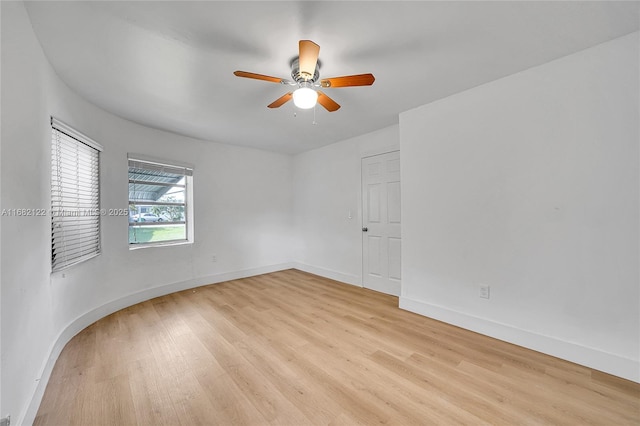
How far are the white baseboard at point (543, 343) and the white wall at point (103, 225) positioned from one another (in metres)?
3.22

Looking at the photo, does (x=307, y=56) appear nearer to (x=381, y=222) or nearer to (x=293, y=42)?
(x=293, y=42)

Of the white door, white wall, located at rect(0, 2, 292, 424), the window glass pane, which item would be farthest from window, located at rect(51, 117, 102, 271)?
the white door

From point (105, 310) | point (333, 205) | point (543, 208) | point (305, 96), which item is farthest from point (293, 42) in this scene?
point (105, 310)

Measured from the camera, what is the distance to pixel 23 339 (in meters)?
1.43

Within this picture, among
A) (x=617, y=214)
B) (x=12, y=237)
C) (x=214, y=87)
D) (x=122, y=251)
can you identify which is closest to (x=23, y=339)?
(x=12, y=237)

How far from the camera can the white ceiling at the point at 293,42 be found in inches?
59.1

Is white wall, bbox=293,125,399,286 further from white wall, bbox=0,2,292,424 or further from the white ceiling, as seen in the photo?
the white ceiling

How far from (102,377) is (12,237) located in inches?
46.6

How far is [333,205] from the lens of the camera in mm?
4484

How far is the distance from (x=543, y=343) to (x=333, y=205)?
3.17m

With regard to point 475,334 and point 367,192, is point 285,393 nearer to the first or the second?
point 475,334

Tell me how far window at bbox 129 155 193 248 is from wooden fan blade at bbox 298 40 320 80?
9.47 ft

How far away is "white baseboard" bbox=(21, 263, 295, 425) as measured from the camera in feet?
5.00

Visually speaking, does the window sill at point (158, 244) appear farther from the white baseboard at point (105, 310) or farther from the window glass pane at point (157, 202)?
the white baseboard at point (105, 310)
